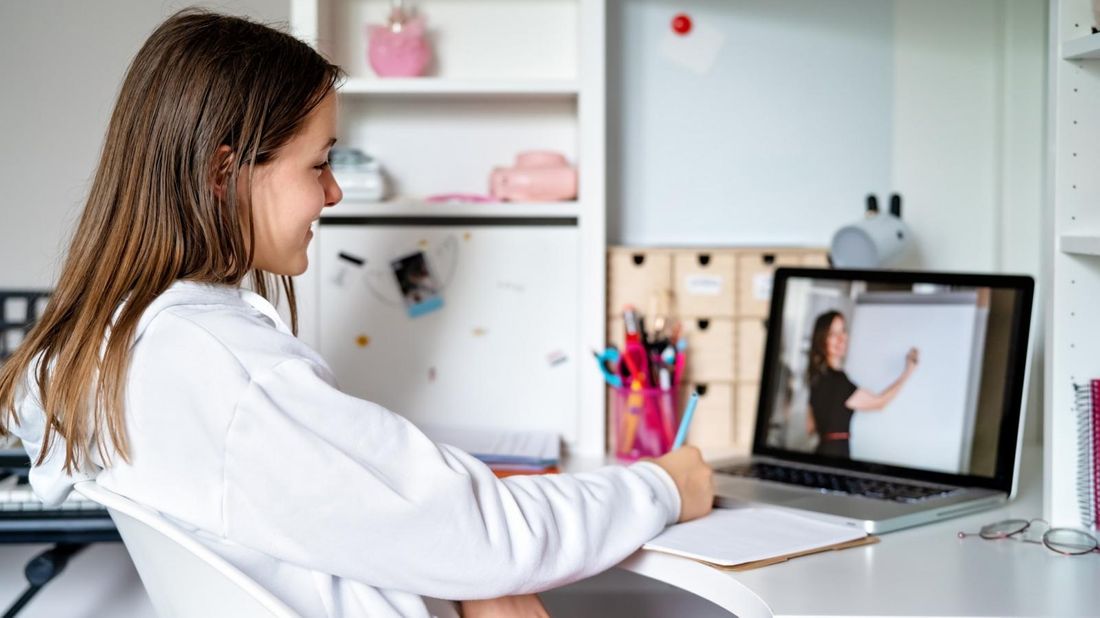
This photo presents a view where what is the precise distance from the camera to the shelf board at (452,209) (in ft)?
5.42

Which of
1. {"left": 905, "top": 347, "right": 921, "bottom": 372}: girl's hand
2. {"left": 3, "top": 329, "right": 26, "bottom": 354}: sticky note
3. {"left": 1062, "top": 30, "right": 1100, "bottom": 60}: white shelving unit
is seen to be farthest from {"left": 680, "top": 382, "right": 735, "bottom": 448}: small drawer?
{"left": 3, "top": 329, "right": 26, "bottom": 354}: sticky note

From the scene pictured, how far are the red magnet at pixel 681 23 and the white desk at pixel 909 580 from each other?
0.94 metres

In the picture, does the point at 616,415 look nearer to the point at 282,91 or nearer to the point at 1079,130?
the point at 1079,130

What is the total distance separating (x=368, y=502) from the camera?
80 cm

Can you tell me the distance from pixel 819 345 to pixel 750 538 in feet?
1.54

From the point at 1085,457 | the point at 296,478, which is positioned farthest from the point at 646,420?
the point at 296,478

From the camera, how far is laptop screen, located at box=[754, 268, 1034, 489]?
132 centimetres

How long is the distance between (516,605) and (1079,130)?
0.80m

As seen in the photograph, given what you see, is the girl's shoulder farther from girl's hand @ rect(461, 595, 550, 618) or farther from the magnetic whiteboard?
the magnetic whiteboard

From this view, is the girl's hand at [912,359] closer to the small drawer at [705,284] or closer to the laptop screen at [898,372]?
the laptop screen at [898,372]

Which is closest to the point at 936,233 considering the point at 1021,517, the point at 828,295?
the point at 828,295

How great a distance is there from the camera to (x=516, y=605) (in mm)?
972

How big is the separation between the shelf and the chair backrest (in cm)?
89

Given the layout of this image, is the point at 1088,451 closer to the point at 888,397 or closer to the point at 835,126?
the point at 888,397
